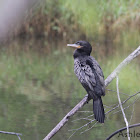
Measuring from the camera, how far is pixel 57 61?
A: 8.86m

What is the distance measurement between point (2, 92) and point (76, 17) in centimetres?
641

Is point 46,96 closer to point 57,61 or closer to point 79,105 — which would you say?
point 79,105

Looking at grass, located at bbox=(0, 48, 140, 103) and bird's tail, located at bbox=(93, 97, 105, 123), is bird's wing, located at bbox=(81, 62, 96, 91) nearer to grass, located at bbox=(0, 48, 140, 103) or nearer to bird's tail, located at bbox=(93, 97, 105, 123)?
bird's tail, located at bbox=(93, 97, 105, 123)

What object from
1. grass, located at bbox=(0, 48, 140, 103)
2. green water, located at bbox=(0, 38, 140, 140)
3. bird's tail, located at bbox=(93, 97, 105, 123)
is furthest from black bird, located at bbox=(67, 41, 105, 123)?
grass, located at bbox=(0, 48, 140, 103)

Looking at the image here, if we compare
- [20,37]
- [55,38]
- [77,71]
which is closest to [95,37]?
[55,38]

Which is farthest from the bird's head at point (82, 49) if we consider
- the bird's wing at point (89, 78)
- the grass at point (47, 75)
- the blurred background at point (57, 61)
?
the grass at point (47, 75)

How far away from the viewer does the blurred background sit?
149 inches

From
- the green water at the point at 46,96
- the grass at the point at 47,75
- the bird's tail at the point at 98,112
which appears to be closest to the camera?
the bird's tail at the point at 98,112

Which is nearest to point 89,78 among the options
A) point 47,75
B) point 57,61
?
point 47,75

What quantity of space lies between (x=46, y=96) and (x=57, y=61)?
136 inches

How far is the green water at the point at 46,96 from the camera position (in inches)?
154

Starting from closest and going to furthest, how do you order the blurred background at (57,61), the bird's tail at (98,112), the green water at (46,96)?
1. the bird's tail at (98,112)
2. the blurred background at (57,61)
3. the green water at (46,96)

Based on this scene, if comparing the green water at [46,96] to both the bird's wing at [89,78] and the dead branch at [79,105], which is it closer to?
the dead branch at [79,105]

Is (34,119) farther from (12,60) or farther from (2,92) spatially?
(12,60)
